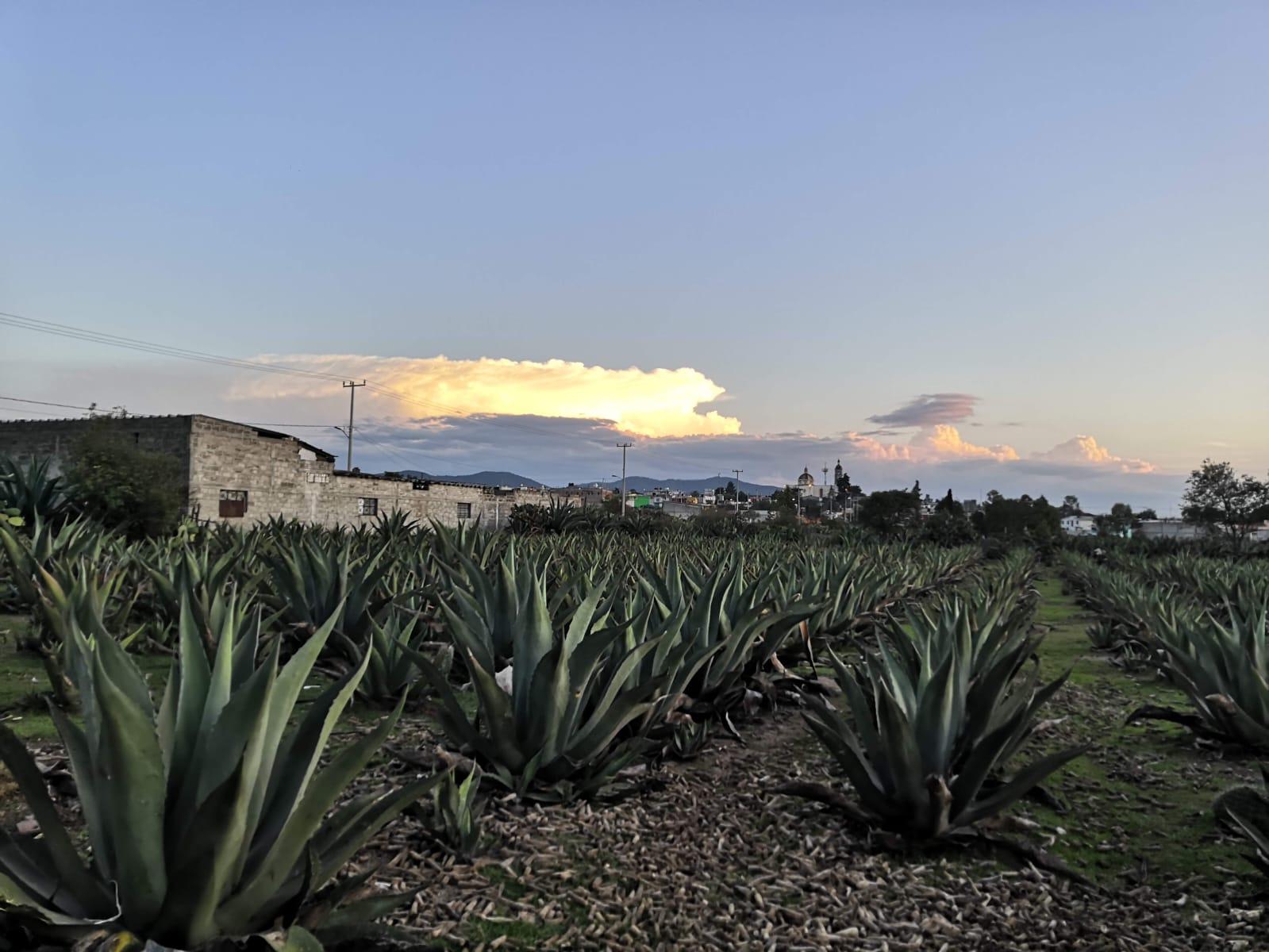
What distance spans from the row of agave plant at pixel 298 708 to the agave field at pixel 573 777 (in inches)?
0.5

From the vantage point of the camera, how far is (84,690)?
205 centimetres

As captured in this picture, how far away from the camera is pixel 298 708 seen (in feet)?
15.8

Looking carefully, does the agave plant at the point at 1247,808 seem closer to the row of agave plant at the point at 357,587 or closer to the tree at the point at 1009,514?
the row of agave plant at the point at 357,587

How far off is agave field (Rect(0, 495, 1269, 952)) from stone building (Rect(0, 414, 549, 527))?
16.9 metres

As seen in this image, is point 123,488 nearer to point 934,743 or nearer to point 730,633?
point 730,633

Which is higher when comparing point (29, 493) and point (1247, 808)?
point (29, 493)

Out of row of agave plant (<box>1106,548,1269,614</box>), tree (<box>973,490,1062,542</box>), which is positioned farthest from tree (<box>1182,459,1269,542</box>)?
row of agave plant (<box>1106,548,1269,614</box>)

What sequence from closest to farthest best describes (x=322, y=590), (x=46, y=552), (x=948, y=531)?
(x=322, y=590) < (x=46, y=552) < (x=948, y=531)

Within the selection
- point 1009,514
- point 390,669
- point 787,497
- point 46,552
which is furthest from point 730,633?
point 787,497

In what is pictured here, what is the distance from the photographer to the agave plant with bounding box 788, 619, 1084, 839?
10.6ft

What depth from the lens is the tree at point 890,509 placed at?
5491 cm

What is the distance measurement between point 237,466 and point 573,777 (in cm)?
2619

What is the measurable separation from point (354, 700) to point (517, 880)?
252 cm

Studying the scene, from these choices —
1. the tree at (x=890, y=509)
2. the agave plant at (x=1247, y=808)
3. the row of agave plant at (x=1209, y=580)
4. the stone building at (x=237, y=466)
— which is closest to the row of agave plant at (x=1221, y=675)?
the agave plant at (x=1247, y=808)
